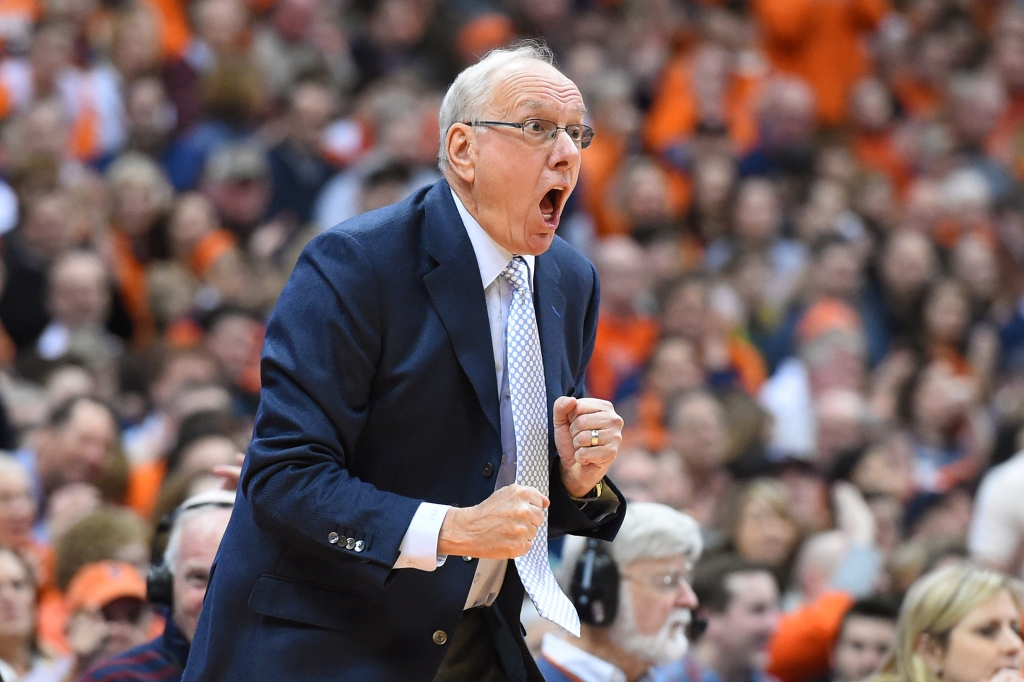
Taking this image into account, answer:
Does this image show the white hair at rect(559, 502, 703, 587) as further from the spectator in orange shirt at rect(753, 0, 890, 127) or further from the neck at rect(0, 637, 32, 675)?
the spectator in orange shirt at rect(753, 0, 890, 127)

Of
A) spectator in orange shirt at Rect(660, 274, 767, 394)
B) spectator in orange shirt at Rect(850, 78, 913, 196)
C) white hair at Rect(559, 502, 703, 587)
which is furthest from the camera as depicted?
spectator in orange shirt at Rect(850, 78, 913, 196)

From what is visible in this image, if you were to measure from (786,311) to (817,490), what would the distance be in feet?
7.54

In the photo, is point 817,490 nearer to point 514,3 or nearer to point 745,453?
point 745,453

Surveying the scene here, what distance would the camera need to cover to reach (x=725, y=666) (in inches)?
192

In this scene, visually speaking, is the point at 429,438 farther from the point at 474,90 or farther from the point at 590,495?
the point at 474,90

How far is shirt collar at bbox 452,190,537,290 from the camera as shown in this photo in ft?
8.72

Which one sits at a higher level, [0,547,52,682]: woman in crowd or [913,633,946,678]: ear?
[913,633,946,678]: ear

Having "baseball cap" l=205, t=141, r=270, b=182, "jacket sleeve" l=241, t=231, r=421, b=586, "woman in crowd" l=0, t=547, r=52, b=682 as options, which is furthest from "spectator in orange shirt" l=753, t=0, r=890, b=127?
"jacket sleeve" l=241, t=231, r=421, b=586

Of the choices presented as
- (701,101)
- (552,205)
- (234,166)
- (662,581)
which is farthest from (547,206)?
(701,101)

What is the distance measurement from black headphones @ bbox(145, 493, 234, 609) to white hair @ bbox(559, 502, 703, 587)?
0.89 m

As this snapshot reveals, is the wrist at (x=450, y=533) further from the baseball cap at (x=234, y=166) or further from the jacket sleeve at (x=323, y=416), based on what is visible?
the baseball cap at (x=234, y=166)

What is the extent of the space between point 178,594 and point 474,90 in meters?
1.53

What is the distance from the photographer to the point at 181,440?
5684 millimetres

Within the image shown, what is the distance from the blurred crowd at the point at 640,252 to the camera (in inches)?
220
